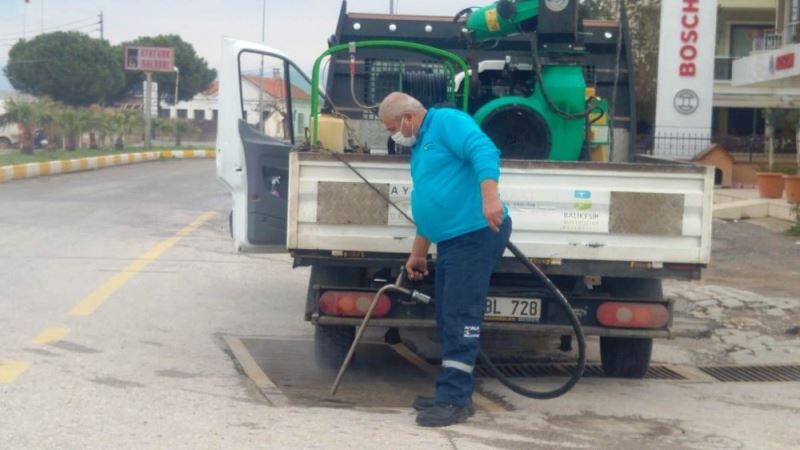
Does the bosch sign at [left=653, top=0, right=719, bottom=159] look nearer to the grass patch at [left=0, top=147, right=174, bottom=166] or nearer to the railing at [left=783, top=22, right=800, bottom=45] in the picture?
the railing at [left=783, top=22, right=800, bottom=45]

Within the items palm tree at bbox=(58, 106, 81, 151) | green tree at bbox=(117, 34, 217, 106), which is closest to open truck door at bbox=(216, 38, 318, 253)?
palm tree at bbox=(58, 106, 81, 151)

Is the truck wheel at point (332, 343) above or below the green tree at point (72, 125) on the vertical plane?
below

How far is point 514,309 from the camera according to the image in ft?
23.7

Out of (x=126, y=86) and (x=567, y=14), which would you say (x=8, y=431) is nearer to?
(x=567, y=14)

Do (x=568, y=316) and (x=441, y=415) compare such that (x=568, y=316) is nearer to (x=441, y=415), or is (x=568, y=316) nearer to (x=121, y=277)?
(x=441, y=415)

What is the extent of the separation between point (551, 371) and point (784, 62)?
63.7ft

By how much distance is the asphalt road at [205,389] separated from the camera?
6117 mm

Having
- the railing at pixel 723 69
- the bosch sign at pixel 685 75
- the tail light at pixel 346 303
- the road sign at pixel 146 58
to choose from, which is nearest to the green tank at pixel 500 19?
the tail light at pixel 346 303

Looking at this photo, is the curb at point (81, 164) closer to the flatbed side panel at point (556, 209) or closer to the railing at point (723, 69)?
the railing at point (723, 69)

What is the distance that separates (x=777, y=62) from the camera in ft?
87.4

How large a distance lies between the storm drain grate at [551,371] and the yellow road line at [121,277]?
3495 millimetres

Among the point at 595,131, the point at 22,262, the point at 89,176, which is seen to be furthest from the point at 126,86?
the point at 595,131

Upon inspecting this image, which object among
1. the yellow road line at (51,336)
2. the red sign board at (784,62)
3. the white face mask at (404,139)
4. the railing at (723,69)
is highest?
the railing at (723,69)

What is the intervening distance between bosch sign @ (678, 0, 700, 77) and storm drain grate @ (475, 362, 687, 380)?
25.0m
